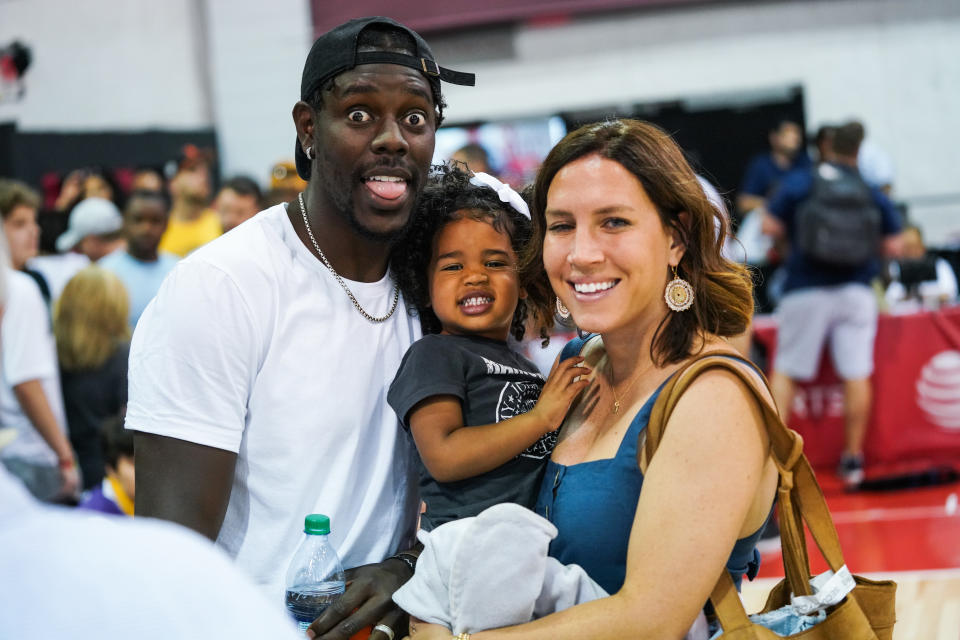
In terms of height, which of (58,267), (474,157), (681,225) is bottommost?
(58,267)

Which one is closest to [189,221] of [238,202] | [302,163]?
[238,202]

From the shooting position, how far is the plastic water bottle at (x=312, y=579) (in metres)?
2.18

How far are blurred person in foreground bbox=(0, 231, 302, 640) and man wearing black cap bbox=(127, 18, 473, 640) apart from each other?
125 centimetres

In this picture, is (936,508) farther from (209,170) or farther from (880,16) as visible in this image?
(209,170)

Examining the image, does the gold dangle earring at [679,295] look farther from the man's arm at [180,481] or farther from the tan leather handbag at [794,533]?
the man's arm at [180,481]

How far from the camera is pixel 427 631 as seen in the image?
6.57ft

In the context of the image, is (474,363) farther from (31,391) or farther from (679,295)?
(31,391)

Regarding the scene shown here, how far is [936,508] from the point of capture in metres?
6.46

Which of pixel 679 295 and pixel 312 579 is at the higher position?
pixel 679 295

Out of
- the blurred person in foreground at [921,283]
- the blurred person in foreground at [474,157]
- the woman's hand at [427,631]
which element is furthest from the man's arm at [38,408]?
the blurred person in foreground at [921,283]

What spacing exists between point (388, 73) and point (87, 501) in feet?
9.59

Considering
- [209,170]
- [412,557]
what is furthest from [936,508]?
[209,170]

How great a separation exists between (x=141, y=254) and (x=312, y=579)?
475 centimetres

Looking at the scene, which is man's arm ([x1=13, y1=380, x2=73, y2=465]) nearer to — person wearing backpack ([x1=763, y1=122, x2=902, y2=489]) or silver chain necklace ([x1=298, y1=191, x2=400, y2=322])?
silver chain necklace ([x1=298, y1=191, x2=400, y2=322])
